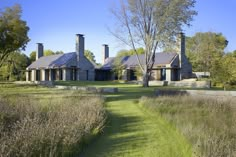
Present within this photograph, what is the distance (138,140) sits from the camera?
26.3ft

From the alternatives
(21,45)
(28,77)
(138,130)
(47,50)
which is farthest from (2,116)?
(47,50)

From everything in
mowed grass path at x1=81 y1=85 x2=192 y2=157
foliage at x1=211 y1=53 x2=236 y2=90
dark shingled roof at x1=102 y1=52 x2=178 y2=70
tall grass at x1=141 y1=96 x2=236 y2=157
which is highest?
dark shingled roof at x1=102 y1=52 x2=178 y2=70

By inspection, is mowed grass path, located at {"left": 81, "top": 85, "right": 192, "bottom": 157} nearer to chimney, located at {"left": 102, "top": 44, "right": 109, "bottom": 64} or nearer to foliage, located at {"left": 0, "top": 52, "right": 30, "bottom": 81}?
chimney, located at {"left": 102, "top": 44, "right": 109, "bottom": 64}

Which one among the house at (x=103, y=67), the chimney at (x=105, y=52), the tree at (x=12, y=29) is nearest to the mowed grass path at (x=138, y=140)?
the tree at (x=12, y=29)

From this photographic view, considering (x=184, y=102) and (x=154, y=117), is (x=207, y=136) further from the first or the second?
(x=184, y=102)

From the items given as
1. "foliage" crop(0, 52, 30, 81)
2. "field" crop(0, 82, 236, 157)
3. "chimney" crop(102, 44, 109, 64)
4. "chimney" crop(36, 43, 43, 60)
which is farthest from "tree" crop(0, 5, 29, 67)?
"chimney" crop(36, 43, 43, 60)

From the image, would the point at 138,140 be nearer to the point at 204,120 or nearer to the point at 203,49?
the point at 204,120

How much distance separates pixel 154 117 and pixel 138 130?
2432mm

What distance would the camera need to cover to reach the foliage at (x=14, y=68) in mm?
52850

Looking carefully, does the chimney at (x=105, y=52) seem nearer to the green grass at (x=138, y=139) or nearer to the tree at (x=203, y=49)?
the tree at (x=203, y=49)

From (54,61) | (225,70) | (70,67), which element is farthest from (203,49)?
(54,61)

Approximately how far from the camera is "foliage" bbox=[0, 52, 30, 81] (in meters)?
52.8

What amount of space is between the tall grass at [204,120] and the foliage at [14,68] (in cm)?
4264

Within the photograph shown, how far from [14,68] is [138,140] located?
2150 inches
